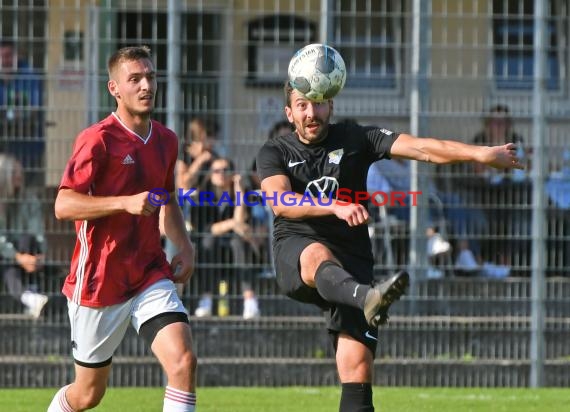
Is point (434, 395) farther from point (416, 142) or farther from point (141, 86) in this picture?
point (141, 86)

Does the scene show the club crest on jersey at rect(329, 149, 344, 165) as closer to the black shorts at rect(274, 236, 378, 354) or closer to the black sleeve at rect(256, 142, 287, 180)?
the black sleeve at rect(256, 142, 287, 180)

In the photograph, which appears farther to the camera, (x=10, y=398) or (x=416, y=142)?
(x=10, y=398)

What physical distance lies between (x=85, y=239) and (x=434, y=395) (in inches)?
189

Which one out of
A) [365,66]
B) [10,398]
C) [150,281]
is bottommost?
[10,398]

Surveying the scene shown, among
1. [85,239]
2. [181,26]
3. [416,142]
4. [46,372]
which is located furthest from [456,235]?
[85,239]

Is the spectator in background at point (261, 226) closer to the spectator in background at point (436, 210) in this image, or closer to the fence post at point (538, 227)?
the spectator in background at point (436, 210)

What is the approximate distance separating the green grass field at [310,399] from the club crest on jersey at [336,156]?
10.0ft

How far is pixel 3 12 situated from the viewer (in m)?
11.6

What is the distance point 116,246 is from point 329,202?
119 centimetres

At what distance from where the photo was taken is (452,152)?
23.6 ft

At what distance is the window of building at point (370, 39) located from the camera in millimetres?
11906

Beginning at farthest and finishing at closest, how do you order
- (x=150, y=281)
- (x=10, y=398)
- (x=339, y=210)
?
(x=10, y=398), (x=150, y=281), (x=339, y=210)

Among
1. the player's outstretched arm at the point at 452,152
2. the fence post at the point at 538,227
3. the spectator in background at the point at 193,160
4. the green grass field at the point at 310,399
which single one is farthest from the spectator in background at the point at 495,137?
the player's outstretched arm at the point at 452,152

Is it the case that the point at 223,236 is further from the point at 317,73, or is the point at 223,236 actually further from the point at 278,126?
the point at 317,73
